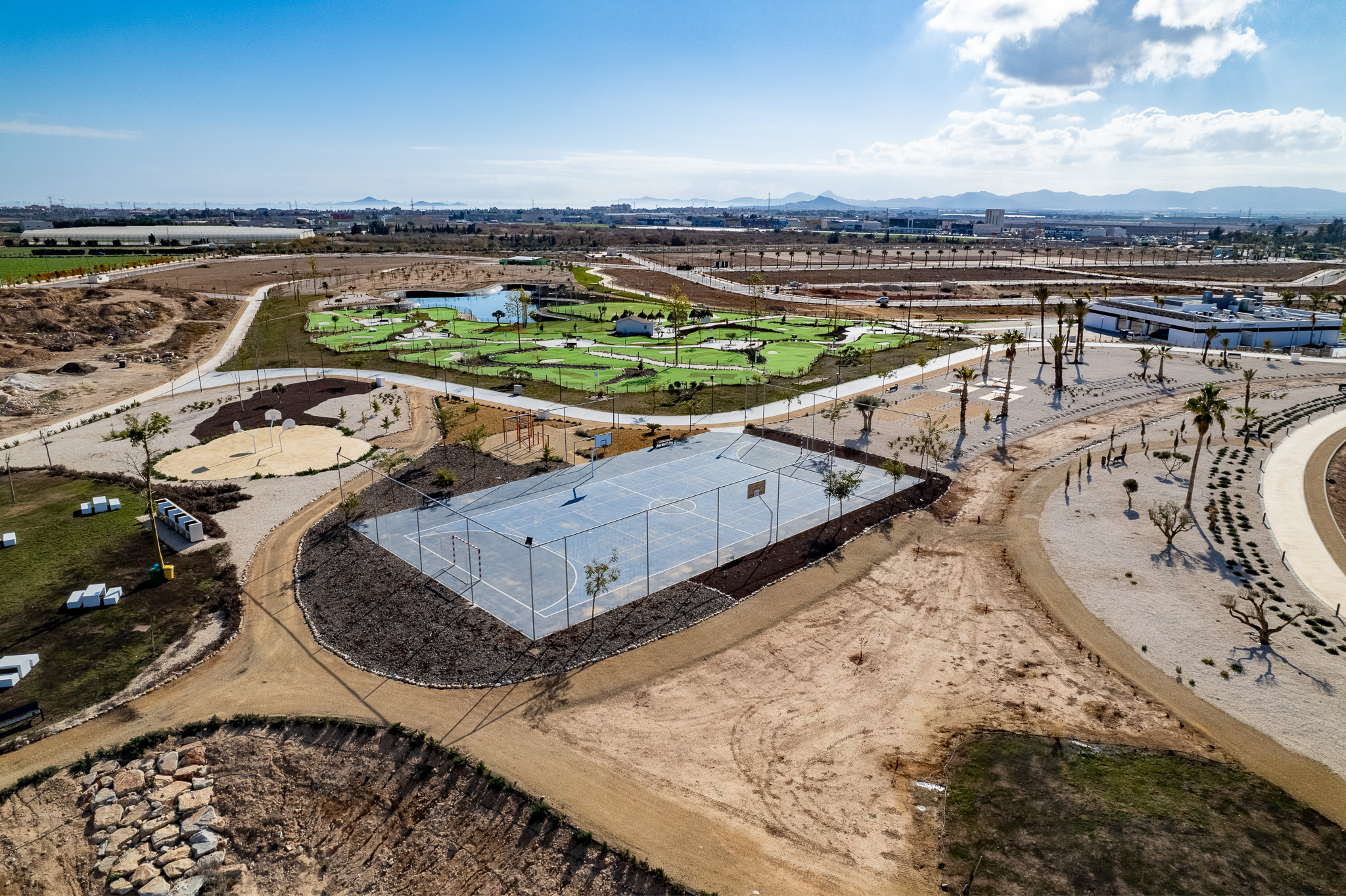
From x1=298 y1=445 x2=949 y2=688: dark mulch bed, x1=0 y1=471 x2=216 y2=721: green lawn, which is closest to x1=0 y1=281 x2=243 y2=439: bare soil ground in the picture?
x1=0 y1=471 x2=216 y2=721: green lawn

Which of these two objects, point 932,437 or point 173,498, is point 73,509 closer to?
point 173,498

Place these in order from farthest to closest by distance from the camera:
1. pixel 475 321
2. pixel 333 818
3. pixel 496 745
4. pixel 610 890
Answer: pixel 475 321 < pixel 496 745 < pixel 333 818 < pixel 610 890

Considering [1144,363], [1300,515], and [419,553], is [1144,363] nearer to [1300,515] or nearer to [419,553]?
[1300,515]

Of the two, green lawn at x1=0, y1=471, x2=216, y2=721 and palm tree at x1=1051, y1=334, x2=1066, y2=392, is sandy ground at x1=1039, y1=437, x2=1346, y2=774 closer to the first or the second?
palm tree at x1=1051, y1=334, x2=1066, y2=392

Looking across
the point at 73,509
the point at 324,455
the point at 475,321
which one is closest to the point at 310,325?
the point at 475,321

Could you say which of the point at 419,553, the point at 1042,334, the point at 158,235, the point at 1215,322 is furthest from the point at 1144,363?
the point at 158,235

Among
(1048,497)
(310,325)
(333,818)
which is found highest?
(310,325)

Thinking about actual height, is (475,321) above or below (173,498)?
above
